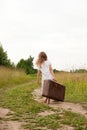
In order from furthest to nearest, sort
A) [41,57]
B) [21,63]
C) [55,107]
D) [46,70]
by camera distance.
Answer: [21,63] < [46,70] < [41,57] < [55,107]

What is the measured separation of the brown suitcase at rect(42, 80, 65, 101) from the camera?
15.9m

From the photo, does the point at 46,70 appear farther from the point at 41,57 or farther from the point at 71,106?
the point at 71,106

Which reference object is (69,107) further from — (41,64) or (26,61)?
(26,61)

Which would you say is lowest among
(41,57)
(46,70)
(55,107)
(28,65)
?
(55,107)

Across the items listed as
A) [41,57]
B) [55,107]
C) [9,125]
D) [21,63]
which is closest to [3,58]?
[21,63]

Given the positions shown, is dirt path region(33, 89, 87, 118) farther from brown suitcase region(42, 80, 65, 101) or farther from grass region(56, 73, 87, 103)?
grass region(56, 73, 87, 103)

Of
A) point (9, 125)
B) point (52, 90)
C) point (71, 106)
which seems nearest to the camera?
point (9, 125)

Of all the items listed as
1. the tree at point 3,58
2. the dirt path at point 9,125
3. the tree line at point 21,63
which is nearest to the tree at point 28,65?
the tree line at point 21,63

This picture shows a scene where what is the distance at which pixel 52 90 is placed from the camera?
15969 millimetres

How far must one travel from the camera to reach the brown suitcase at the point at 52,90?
15859mm

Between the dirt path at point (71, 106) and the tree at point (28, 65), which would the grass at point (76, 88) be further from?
the tree at point (28, 65)

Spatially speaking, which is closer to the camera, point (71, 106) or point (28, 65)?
point (71, 106)

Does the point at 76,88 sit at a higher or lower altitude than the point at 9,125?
higher

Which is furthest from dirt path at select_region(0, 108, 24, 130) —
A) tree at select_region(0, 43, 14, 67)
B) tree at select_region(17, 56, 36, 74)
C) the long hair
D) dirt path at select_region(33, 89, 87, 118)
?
tree at select_region(17, 56, 36, 74)
